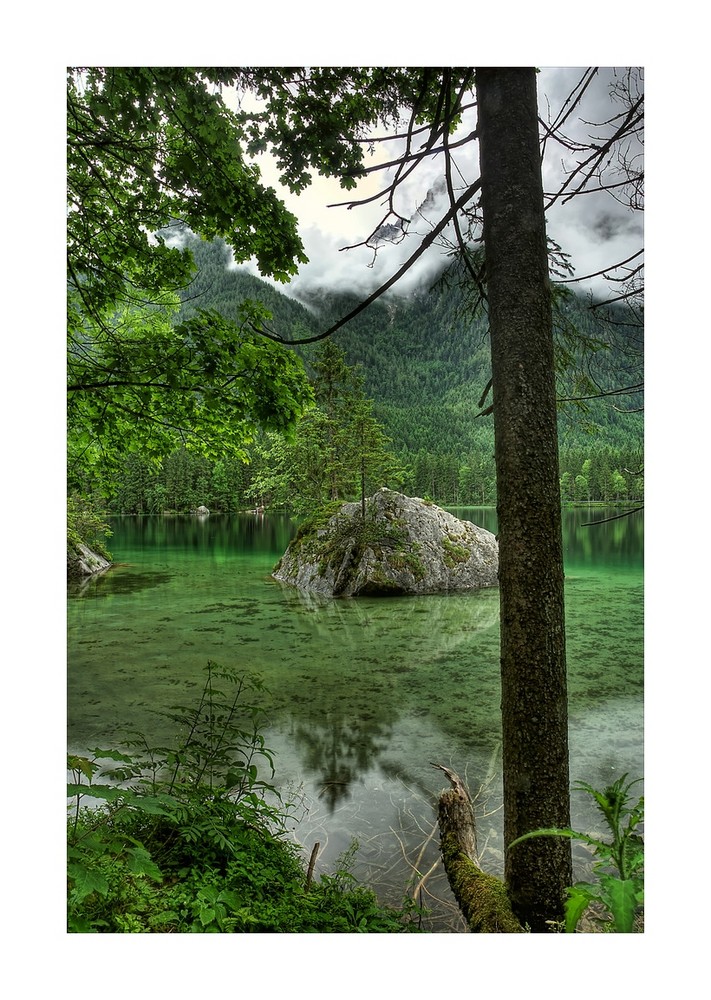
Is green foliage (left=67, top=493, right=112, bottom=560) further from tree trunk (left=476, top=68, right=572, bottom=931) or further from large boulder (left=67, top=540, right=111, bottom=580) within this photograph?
large boulder (left=67, top=540, right=111, bottom=580)

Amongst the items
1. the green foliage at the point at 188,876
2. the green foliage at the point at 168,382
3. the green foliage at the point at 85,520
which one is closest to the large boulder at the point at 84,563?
the green foliage at the point at 85,520

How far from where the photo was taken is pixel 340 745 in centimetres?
334

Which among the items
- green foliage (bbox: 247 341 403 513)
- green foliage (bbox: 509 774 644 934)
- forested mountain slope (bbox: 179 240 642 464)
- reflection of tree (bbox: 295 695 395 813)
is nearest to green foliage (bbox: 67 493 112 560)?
green foliage (bbox: 247 341 403 513)

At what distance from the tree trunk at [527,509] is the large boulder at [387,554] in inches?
199

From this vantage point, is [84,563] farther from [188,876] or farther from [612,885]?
[612,885]

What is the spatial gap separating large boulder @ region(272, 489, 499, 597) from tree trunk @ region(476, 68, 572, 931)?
16.5 ft

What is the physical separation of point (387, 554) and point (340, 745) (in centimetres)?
370

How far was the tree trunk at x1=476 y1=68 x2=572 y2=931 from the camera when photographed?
5.21 ft

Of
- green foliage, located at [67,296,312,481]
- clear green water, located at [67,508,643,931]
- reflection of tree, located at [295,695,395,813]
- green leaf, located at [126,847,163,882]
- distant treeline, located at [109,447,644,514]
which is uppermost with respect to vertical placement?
green foliage, located at [67,296,312,481]
